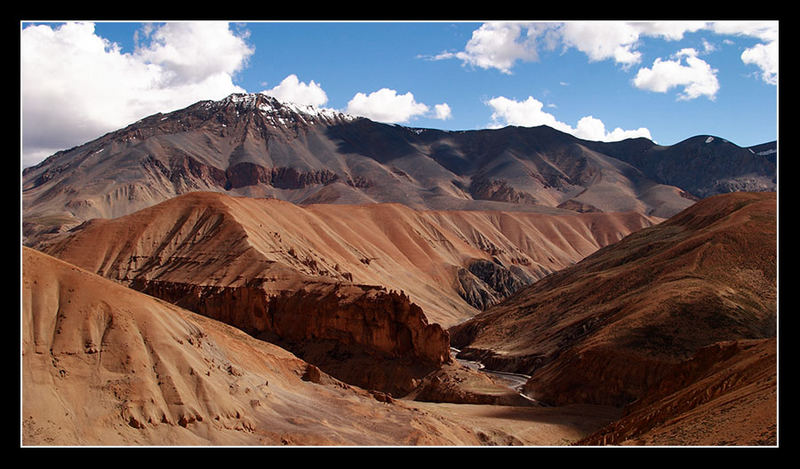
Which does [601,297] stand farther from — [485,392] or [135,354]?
[135,354]

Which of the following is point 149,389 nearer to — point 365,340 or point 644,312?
point 365,340

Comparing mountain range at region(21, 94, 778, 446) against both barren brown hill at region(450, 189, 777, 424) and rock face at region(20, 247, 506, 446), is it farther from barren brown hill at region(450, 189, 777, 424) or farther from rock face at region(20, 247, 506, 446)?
barren brown hill at region(450, 189, 777, 424)

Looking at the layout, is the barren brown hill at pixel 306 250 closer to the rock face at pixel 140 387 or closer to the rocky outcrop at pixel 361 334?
the rocky outcrop at pixel 361 334

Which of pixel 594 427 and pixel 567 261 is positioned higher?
pixel 567 261

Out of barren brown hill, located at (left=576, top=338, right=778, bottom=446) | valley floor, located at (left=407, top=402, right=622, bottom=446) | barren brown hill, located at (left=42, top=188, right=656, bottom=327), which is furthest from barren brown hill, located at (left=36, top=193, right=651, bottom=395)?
barren brown hill, located at (left=576, top=338, right=778, bottom=446)

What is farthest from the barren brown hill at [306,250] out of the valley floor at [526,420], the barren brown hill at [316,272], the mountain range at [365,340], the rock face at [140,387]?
the rock face at [140,387]
